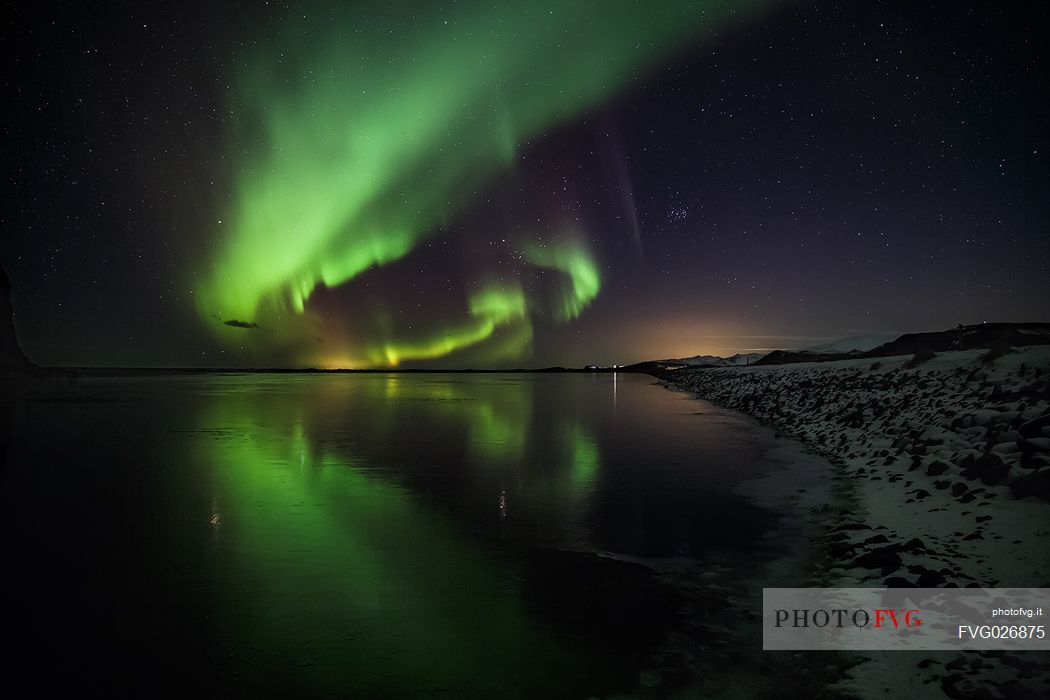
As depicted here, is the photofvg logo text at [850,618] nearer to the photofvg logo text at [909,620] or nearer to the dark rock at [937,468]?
the photofvg logo text at [909,620]

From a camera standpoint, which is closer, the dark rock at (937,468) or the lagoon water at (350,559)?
the lagoon water at (350,559)

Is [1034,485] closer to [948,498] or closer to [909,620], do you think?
[948,498]

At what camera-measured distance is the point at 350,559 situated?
8227mm

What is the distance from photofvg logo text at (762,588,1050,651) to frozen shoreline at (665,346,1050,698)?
0.22 m

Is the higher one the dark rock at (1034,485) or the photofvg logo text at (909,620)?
the dark rock at (1034,485)

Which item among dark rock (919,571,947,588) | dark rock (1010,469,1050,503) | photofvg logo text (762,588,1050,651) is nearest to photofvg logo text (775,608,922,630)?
photofvg logo text (762,588,1050,651)

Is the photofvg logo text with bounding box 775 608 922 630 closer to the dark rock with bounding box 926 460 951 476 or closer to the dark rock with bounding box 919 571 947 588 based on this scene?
the dark rock with bounding box 919 571 947 588

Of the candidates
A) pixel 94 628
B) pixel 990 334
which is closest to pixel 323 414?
pixel 94 628

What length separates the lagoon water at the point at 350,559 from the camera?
5.24m

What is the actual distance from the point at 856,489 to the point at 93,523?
14468mm

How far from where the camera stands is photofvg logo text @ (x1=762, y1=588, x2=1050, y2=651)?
207 inches

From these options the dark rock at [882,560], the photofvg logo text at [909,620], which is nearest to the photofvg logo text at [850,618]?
the photofvg logo text at [909,620]

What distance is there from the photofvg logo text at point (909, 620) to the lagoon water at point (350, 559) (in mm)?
1467

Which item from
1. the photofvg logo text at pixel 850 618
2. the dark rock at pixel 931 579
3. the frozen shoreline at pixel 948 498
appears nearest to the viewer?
the frozen shoreline at pixel 948 498
